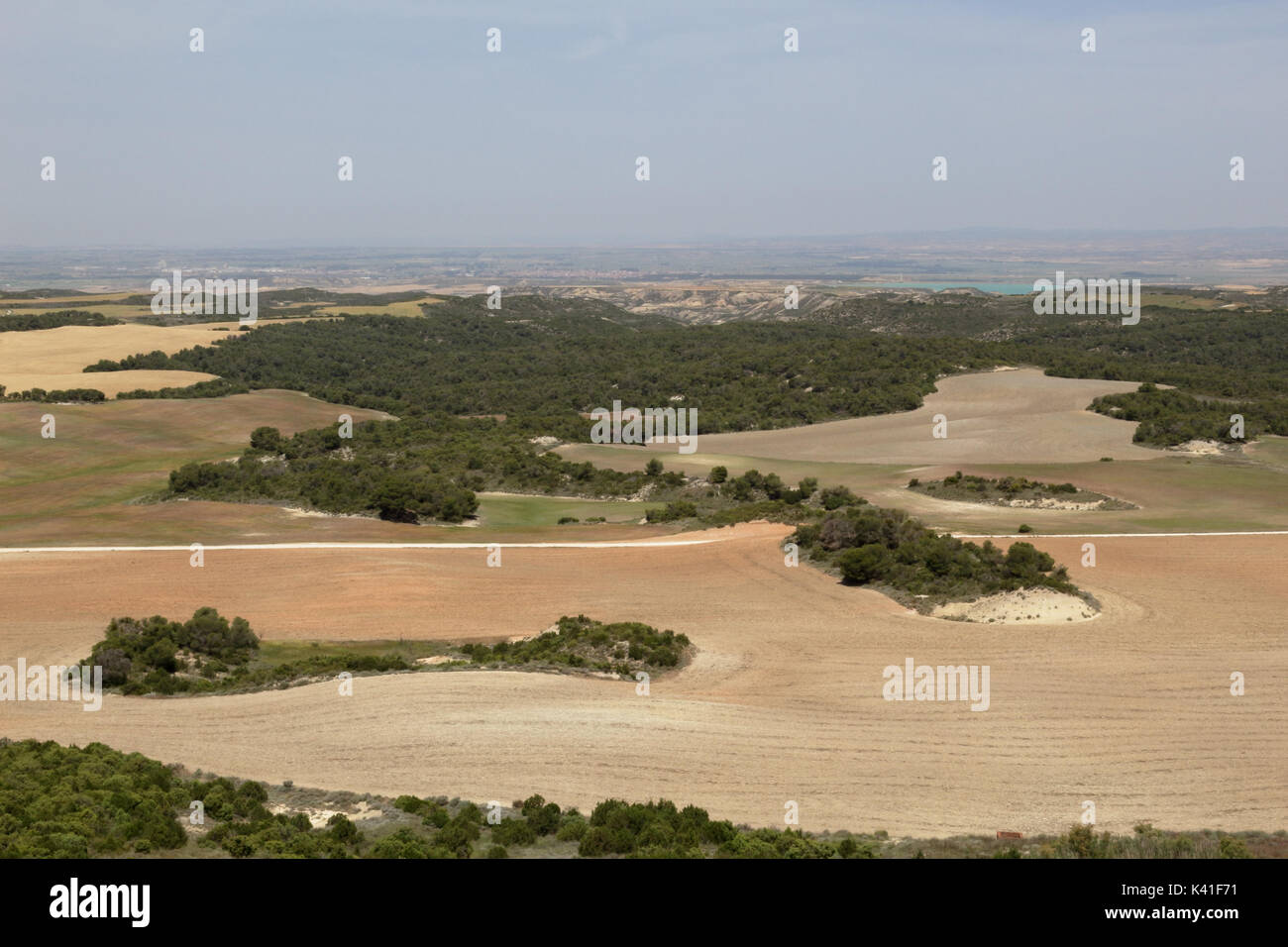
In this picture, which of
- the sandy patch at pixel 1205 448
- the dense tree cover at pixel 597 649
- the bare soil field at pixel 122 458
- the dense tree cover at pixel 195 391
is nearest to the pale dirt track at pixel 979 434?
the sandy patch at pixel 1205 448

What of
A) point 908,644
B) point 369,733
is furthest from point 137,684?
point 908,644

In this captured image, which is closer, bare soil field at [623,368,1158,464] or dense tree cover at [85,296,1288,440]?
bare soil field at [623,368,1158,464]

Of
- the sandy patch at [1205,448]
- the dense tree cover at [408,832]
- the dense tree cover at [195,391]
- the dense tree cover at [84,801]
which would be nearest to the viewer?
the dense tree cover at [84,801]

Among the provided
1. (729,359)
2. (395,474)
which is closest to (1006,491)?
(395,474)

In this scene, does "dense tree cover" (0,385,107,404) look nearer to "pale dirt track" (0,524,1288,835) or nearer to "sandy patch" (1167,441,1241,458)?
"pale dirt track" (0,524,1288,835)

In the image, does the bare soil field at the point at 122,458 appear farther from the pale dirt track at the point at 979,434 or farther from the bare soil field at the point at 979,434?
the pale dirt track at the point at 979,434

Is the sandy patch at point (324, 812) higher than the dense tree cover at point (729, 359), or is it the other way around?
the dense tree cover at point (729, 359)

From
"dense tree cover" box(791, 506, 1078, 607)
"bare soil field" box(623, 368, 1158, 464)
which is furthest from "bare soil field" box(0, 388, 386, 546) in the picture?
"bare soil field" box(623, 368, 1158, 464)
